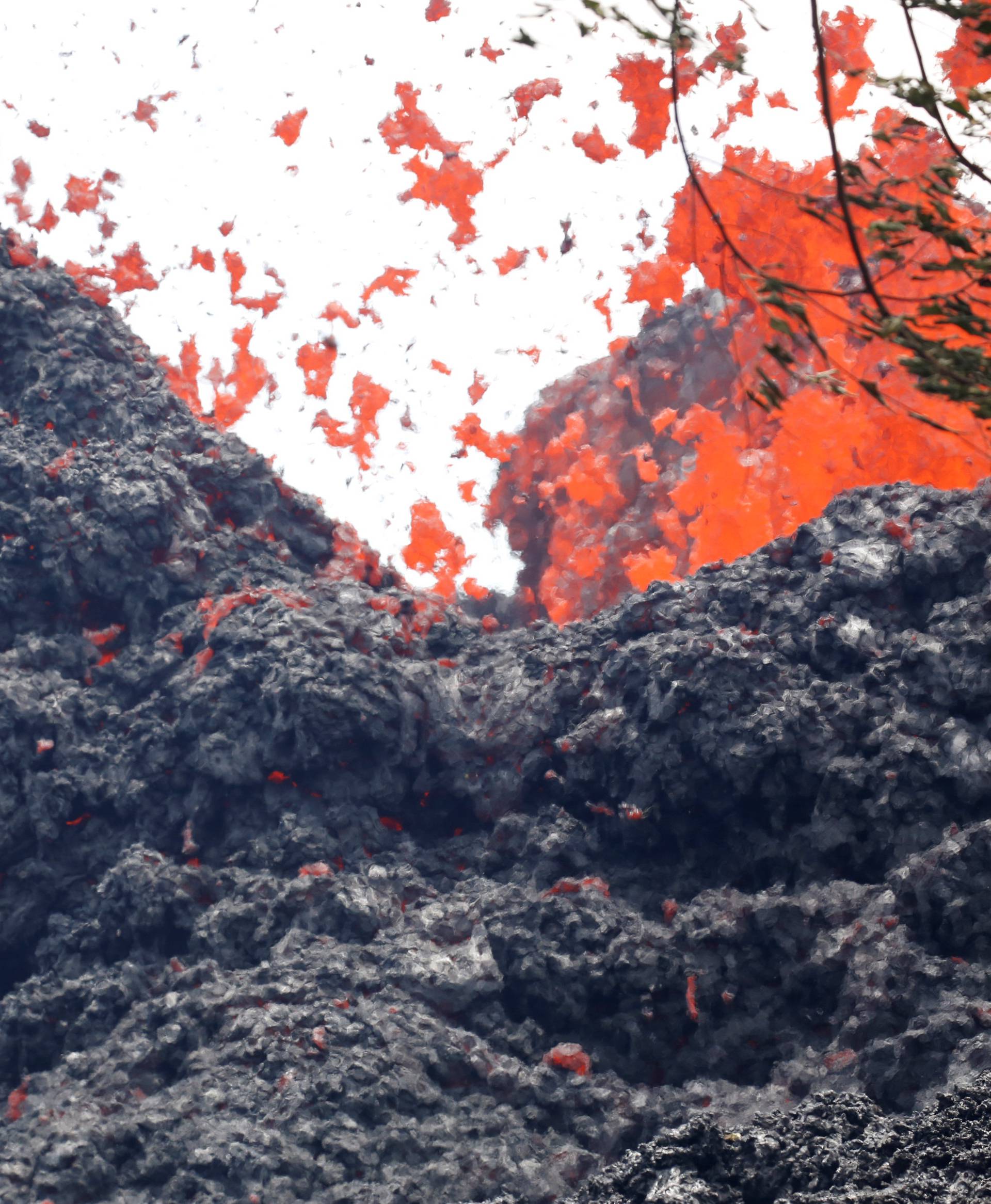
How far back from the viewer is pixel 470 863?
1764cm

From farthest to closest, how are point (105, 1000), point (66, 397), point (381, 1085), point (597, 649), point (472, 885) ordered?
1. point (66, 397)
2. point (597, 649)
3. point (472, 885)
4. point (105, 1000)
5. point (381, 1085)

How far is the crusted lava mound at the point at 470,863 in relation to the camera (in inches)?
539

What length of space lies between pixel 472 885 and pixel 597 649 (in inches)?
168

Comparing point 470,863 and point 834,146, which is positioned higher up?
point 470,863

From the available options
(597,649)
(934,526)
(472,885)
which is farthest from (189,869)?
(934,526)

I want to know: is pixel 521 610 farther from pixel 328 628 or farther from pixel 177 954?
pixel 177 954

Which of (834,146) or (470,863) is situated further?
(470,863)

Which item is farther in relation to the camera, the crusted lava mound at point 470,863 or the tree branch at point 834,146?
the crusted lava mound at point 470,863

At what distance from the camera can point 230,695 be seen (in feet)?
58.5

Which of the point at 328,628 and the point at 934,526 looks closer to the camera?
the point at 934,526

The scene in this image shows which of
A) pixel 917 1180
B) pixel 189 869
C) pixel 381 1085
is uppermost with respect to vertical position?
pixel 189 869

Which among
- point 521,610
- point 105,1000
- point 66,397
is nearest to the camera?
point 105,1000

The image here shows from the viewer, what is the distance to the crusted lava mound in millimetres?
13680

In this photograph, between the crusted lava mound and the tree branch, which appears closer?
the tree branch
